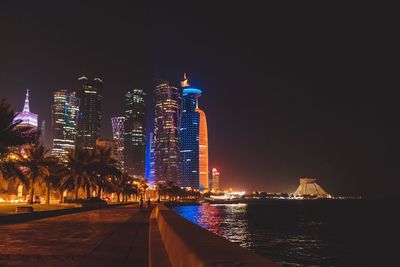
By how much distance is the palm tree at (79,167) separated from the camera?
50.8 metres

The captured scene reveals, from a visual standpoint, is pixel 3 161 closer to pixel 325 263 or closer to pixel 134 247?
pixel 134 247

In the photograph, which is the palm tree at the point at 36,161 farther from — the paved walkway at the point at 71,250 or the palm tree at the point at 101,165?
the paved walkway at the point at 71,250

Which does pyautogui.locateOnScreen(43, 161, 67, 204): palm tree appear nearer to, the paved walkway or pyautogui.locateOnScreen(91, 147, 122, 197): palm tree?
pyautogui.locateOnScreen(91, 147, 122, 197): palm tree

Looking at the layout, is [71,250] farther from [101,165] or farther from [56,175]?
[56,175]

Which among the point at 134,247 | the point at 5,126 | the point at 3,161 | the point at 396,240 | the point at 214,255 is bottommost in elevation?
the point at 396,240

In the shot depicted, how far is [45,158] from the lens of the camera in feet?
160

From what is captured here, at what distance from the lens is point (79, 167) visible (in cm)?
5109

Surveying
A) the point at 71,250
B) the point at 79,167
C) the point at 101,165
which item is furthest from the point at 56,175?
the point at 71,250

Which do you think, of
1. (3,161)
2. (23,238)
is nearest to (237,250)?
(23,238)

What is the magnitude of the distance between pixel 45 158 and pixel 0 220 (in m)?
27.7

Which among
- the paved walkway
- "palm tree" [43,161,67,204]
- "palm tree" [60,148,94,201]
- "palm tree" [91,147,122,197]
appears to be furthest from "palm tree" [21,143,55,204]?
the paved walkway

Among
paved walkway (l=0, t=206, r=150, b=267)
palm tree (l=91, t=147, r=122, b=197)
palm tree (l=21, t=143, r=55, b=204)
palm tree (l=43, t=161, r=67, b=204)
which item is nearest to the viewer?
paved walkway (l=0, t=206, r=150, b=267)

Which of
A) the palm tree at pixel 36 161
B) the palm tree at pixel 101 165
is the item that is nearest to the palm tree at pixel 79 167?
the palm tree at pixel 101 165

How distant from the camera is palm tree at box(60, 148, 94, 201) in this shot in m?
50.8
